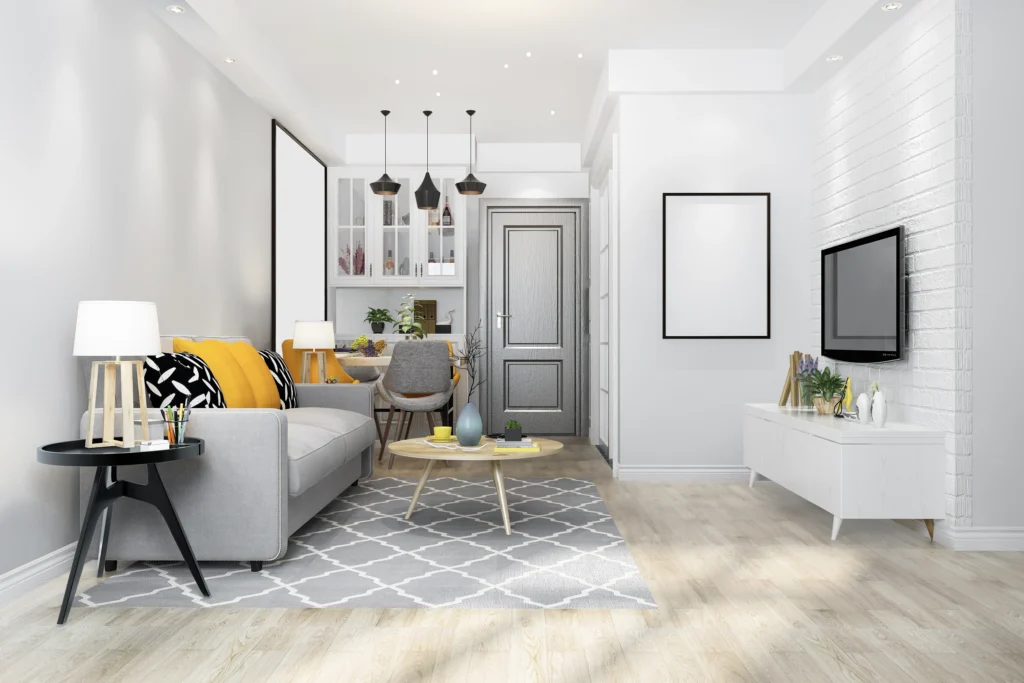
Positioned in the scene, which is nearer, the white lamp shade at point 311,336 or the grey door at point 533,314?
the white lamp shade at point 311,336

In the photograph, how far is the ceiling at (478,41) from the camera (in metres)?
4.44

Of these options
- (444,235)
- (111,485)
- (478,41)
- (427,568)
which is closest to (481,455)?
(427,568)

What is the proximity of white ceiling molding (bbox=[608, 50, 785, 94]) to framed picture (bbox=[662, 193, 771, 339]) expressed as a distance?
2.29ft

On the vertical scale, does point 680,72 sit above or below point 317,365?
above

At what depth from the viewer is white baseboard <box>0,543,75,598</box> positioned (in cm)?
274

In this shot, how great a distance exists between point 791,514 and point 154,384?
124 inches

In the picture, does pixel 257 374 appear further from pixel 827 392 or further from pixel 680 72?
pixel 680 72

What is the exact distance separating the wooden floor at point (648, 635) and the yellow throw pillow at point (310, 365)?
2922 millimetres

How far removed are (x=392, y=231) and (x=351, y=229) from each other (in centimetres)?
37

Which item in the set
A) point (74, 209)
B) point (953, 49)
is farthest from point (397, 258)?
point (953, 49)

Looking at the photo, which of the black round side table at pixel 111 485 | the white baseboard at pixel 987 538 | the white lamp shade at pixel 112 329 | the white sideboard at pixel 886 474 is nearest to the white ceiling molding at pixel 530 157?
the white sideboard at pixel 886 474

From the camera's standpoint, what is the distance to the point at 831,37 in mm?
4305

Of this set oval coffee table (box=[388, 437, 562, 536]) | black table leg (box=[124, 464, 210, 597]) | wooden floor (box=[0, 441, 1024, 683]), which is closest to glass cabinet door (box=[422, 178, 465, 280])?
oval coffee table (box=[388, 437, 562, 536])

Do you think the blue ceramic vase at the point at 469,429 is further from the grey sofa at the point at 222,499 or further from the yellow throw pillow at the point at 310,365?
the yellow throw pillow at the point at 310,365
